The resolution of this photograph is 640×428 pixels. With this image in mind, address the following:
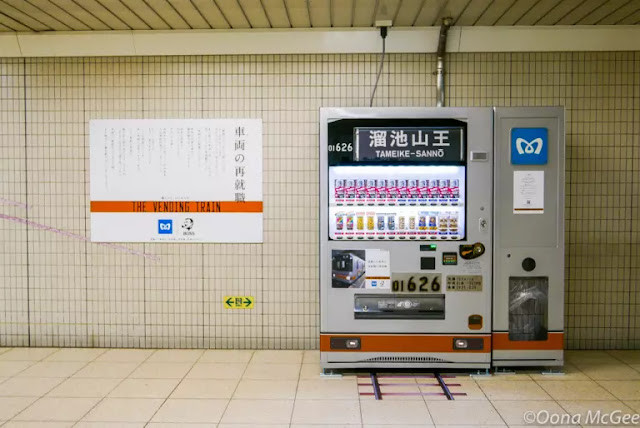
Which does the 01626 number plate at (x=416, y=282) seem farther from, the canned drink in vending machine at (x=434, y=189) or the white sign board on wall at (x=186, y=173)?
the white sign board on wall at (x=186, y=173)

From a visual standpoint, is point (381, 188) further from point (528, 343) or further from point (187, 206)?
point (187, 206)

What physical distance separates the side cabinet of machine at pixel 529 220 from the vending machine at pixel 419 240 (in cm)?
1

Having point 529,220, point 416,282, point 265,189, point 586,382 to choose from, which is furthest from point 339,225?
point 586,382

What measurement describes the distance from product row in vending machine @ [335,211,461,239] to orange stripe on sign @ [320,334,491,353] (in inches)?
32.2

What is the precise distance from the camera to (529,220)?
162 inches

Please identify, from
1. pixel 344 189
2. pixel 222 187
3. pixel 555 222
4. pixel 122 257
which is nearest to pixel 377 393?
pixel 344 189

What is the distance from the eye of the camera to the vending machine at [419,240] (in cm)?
405

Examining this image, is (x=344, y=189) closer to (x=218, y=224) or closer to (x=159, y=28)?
(x=218, y=224)

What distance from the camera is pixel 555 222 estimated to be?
4.09 metres

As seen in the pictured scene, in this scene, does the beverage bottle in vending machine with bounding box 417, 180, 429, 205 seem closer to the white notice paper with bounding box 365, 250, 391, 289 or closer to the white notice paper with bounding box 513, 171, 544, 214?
the white notice paper with bounding box 365, 250, 391, 289

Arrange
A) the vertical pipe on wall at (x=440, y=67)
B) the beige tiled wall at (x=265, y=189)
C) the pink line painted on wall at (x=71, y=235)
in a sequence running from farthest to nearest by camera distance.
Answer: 1. the pink line painted on wall at (x=71, y=235)
2. the beige tiled wall at (x=265, y=189)
3. the vertical pipe on wall at (x=440, y=67)

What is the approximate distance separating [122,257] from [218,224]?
1008 millimetres

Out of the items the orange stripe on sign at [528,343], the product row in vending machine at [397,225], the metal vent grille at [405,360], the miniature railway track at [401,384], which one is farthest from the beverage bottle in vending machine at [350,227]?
the orange stripe on sign at [528,343]

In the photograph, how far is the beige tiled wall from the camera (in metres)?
4.76
